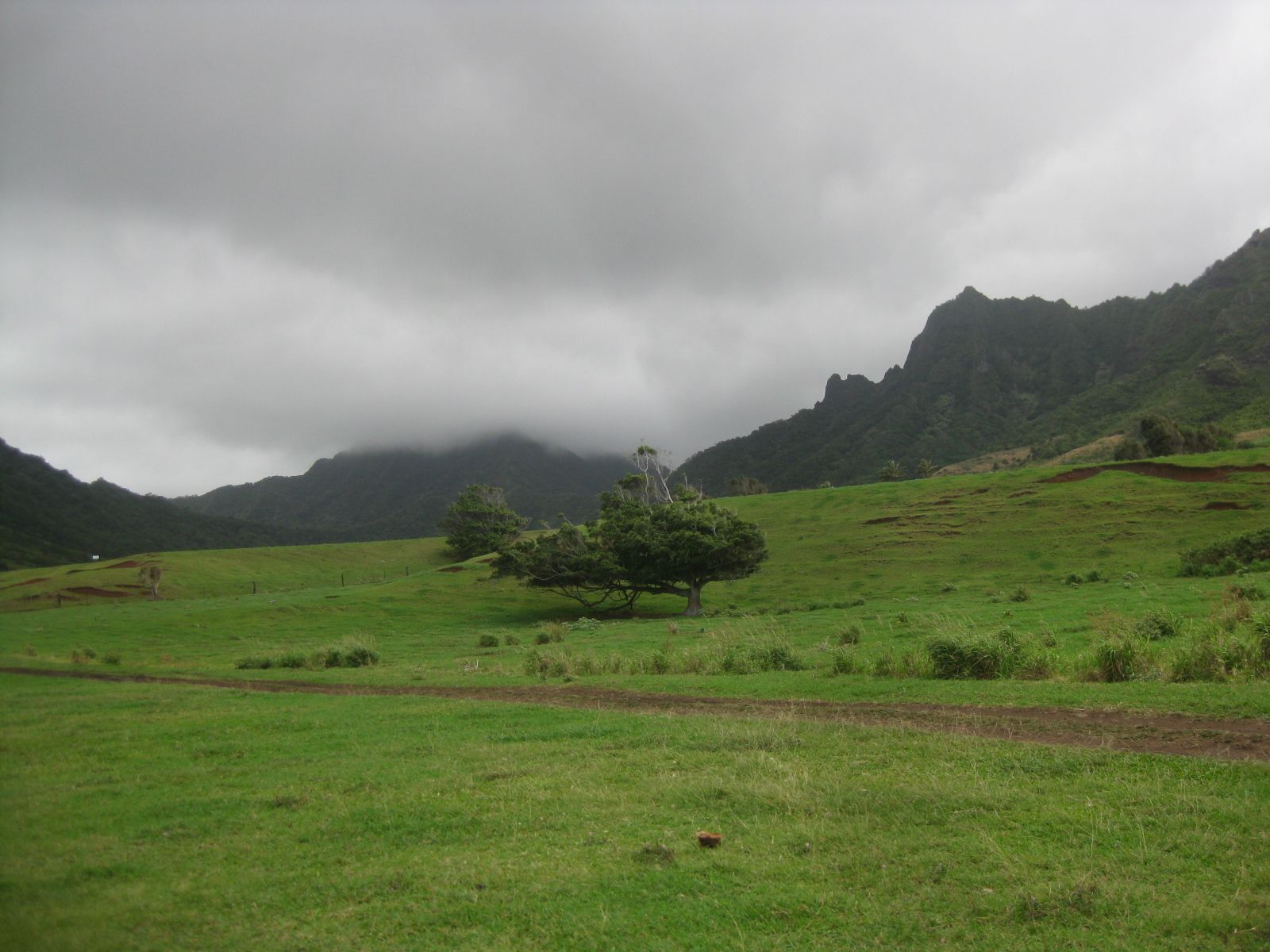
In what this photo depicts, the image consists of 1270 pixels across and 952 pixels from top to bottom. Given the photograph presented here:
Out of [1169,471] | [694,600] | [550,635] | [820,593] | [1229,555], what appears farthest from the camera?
[1169,471]

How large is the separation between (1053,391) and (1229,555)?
159 m

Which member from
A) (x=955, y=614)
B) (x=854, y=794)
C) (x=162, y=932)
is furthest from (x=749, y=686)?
(x=955, y=614)

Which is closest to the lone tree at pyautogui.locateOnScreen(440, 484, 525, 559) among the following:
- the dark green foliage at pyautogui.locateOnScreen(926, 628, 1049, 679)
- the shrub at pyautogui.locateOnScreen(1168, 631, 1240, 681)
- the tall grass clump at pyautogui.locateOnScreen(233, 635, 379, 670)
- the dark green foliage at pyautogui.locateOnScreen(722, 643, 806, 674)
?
the tall grass clump at pyautogui.locateOnScreen(233, 635, 379, 670)

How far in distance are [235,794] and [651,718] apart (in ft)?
19.7

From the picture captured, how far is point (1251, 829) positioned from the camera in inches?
232

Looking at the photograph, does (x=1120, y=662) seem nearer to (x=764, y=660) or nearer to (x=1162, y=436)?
(x=764, y=660)

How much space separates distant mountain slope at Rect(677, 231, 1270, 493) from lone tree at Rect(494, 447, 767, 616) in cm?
8535

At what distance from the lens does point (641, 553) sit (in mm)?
45156

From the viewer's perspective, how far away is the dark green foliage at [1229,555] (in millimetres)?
33625

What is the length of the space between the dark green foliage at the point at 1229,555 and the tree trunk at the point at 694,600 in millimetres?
24511

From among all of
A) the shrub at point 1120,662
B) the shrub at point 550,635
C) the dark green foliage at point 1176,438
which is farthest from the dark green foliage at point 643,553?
the dark green foliage at point 1176,438

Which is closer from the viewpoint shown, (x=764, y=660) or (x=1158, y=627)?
(x=1158, y=627)

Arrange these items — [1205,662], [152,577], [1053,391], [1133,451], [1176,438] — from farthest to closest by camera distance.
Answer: [1053,391] → [1133,451] → [1176,438] → [152,577] → [1205,662]

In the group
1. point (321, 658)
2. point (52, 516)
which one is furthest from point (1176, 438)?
point (52, 516)
